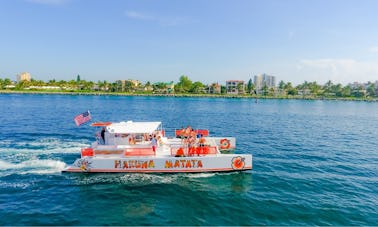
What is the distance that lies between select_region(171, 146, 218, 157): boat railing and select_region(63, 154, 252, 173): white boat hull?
0.58m

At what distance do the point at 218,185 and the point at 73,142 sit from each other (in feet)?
62.6

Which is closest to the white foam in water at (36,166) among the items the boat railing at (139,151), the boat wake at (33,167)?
the boat wake at (33,167)

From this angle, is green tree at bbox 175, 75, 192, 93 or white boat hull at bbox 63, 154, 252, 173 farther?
green tree at bbox 175, 75, 192, 93

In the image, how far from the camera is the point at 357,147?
29344 mm

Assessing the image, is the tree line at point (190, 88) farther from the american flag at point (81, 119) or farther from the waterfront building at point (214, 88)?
the american flag at point (81, 119)

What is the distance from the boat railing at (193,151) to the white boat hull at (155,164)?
1.91 ft

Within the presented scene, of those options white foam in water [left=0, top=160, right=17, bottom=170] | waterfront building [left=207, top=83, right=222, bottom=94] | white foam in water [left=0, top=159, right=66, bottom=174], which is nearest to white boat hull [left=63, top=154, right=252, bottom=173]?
white foam in water [left=0, top=159, right=66, bottom=174]

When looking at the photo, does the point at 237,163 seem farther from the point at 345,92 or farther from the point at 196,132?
the point at 345,92

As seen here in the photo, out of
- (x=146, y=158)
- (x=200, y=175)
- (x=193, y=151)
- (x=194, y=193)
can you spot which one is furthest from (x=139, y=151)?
(x=194, y=193)

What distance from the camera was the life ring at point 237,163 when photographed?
18.5 metres

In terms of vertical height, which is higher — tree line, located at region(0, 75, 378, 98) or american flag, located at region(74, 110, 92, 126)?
tree line, located at region(0, 75, 378, 98)

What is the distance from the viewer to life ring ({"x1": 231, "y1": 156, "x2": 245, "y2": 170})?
18516 millimetres

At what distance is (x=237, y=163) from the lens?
1861cm

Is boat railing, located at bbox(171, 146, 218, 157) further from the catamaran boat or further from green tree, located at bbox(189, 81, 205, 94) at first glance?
green tree, located at bbox(189, 81, 205, 94)
